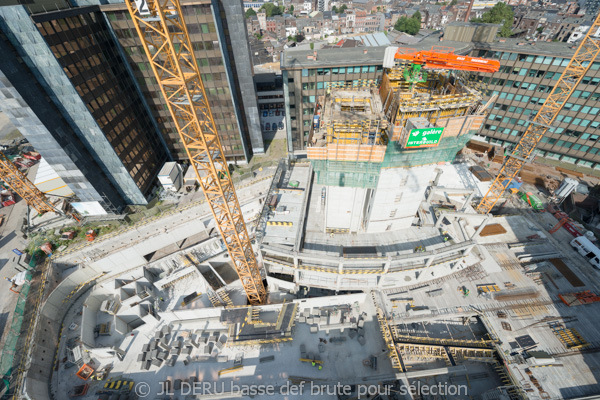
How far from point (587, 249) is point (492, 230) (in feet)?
46.5

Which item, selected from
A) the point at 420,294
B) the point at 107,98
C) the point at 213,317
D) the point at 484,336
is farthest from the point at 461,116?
the point at 107,98

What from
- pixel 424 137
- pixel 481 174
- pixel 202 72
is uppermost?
pixel 202 72

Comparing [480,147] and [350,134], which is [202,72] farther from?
[480,147]

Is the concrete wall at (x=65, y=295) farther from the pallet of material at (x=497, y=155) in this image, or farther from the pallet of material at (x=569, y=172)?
the pallet of material at (x=569, y=172)

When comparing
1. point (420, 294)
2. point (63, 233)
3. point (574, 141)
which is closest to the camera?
point (420, 294)

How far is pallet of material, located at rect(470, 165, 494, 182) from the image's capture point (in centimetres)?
6280

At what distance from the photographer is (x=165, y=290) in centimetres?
5006

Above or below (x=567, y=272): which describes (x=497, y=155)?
above

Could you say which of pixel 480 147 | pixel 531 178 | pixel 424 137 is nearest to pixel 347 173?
pixel 424 137

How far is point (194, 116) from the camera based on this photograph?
26391mm

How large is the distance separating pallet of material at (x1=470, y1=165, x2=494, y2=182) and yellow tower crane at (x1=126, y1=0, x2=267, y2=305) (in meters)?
60.2

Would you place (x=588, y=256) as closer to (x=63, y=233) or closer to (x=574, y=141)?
(x=574, y=141)

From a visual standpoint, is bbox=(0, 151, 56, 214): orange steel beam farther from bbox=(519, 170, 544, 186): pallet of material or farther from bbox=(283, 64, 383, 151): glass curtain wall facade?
bbox=(519, 170, 544, 186): pallet of material

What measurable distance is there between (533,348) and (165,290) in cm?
6224
